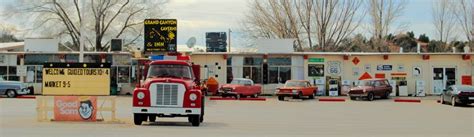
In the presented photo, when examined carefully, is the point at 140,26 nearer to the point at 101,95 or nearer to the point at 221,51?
the point at 221,51

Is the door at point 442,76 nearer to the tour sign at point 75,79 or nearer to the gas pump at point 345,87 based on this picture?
the gas pump at point 345,87

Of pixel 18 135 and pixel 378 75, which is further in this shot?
pixel 378 75

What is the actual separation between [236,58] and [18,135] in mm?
32924

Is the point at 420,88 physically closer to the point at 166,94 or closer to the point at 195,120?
the point at 195,120

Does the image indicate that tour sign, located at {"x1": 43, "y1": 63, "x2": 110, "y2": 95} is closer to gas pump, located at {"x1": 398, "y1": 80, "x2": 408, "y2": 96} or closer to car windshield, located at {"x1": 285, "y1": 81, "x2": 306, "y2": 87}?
car windshield, located at {"x1": 285, "y1": 81, "x2": 306, "y2": 87}

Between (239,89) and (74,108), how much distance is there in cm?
2216

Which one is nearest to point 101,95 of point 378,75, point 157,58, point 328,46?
point 157,58

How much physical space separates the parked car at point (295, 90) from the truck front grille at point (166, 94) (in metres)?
22.7

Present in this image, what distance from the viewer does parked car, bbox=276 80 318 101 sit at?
39875 millimetres

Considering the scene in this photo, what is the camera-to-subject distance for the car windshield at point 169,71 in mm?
18656

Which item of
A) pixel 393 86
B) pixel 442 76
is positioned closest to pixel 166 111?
pixel 393 86

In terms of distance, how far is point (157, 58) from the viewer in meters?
20.6

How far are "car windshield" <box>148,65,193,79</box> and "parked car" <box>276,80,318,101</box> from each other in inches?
845

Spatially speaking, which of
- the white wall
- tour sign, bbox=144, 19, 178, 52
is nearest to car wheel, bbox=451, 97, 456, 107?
tour sign, bbox=144, 19, 178, 52
